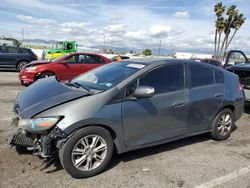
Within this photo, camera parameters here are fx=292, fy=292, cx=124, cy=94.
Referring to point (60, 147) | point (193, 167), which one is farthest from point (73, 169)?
point (193, 167)

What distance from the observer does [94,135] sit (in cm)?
379

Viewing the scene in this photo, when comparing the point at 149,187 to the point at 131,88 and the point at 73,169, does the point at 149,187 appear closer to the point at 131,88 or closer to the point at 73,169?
the point at 73,169

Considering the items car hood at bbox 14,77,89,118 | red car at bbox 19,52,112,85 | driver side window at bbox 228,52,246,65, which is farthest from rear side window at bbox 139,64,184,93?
red car at bbox 19,52,112,85

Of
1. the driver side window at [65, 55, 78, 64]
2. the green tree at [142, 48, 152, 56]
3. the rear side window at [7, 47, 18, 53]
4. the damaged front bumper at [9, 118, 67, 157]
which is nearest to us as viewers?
the damaged front bumper at [9, 118, 67, 157]

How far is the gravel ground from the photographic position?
3686mm

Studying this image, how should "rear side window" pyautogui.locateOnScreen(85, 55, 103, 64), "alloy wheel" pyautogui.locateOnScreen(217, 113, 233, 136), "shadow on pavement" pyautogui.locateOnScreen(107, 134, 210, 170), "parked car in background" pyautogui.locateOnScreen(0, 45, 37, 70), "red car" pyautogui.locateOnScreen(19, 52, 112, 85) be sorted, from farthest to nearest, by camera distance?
"parked car in background" pyautogui.locateOnScreen(0, 45, 37, 70), "rear side window" pyautogui.locateOnScreen(85, 55, 103, 64), "red car" pyautogui.locateOnScreen(19, 52, 112, 85), "alloy wheel" pyautogui.locateOnScreen(217, 113, 233, 136), "shadow on pavement" pyautogui.locateOnScreen(107, 134, 210, 170)

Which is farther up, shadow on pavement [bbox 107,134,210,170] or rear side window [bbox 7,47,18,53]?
rear side window [bbox 7,47,18,53]

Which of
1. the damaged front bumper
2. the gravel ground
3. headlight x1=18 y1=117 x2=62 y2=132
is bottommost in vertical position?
the gravel ground

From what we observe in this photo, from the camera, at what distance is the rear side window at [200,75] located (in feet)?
16.3

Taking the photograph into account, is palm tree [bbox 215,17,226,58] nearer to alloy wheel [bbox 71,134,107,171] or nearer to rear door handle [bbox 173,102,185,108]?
rear door handle [bbox 173,102,185,108]

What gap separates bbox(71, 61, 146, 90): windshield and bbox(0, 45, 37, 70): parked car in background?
13329 mm

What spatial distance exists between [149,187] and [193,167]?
0.95 m

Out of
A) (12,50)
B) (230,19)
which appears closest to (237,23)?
(230,19)

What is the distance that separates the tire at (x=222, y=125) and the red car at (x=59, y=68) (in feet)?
22.2
